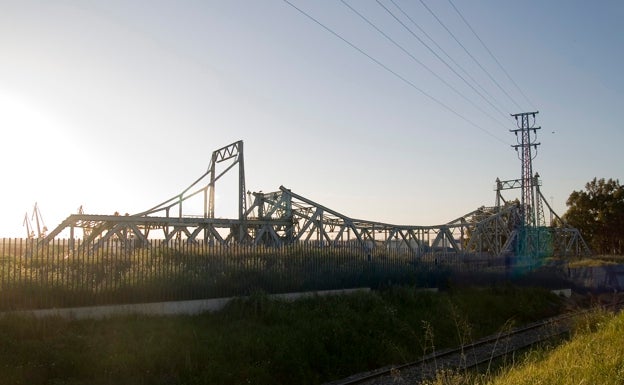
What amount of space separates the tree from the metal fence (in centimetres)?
5563

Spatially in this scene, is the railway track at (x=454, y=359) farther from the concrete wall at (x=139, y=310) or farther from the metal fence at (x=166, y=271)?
the metal fence at (x=166, y=271)

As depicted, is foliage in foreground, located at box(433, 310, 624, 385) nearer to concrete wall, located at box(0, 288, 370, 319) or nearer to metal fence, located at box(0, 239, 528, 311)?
concrete wall, located at box(0, 288, 370, 319)

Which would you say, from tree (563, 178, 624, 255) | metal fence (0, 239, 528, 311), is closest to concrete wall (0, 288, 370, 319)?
metal fence (0, 239, 528, 311)

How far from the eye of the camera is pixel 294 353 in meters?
15.4

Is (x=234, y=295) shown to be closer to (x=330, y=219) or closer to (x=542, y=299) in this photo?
(x=542, y=299)

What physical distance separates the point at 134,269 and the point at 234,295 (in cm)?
369

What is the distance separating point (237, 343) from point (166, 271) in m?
4.09

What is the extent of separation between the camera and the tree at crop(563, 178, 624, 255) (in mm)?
70875

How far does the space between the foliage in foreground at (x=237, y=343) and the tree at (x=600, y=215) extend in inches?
2261

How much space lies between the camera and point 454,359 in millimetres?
16906

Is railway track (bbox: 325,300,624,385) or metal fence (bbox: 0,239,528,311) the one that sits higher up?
metal fence (bbox: 0,239,528,311)

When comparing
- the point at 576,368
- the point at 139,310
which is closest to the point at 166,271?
the point at 139,310

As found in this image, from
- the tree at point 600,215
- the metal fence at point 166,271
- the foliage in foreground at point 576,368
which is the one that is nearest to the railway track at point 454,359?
the foliage in foreground at point 576,368

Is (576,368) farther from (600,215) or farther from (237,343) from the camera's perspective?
(600,215)
